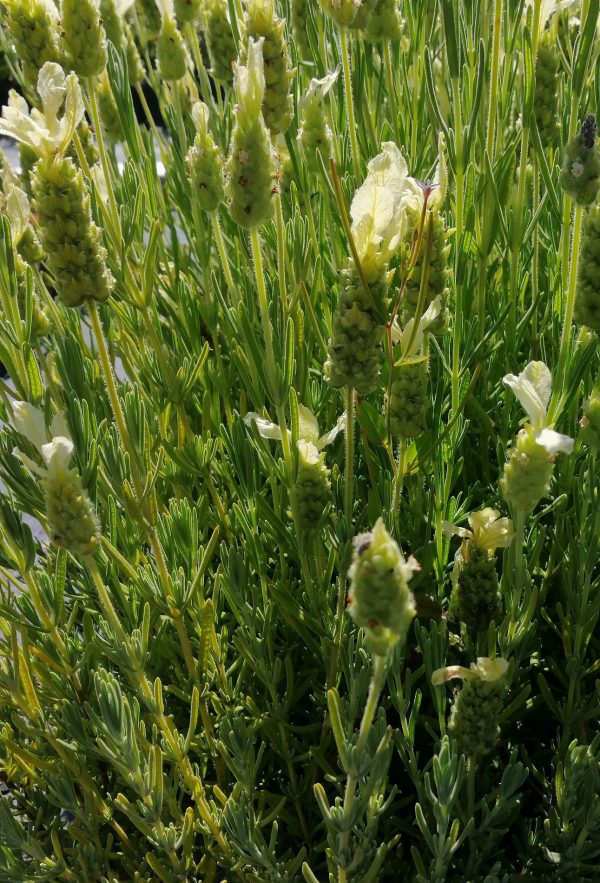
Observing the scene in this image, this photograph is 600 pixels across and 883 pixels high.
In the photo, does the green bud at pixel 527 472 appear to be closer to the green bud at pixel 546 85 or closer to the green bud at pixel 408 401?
the green bud at pixel 408 401

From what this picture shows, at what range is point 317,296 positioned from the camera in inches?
57.6

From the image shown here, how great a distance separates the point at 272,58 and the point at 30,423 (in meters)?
0.55

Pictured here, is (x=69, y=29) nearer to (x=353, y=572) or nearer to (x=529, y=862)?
(x=353, y=572)

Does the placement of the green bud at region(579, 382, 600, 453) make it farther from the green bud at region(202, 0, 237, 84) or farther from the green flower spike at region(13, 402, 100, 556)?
the green bud at region(202, 0, 237, 84)

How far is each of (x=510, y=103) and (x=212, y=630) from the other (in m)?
1.14

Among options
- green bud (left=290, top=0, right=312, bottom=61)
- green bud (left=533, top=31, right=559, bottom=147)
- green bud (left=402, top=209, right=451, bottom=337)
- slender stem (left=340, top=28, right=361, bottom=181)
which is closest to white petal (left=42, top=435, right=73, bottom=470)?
green bud (left=402, top=209, right=451, bottom=337)

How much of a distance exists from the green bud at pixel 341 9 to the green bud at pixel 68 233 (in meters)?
0.45

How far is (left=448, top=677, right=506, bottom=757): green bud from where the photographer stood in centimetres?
93

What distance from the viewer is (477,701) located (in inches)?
36.8

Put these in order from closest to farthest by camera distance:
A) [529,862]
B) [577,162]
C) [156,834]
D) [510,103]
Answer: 1. [577,162]
2. [156,834]
3. [529,862]
4. [510,103]

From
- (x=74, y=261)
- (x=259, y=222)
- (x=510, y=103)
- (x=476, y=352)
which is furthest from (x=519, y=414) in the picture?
(x=74, y=261)

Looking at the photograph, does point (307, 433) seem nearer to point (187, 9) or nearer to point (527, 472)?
point (527, 472)

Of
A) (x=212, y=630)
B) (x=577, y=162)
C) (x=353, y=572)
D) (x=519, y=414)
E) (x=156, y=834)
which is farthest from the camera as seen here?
(x=519, y=414)

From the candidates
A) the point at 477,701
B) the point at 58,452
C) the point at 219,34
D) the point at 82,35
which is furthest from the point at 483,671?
the point at 219,34
